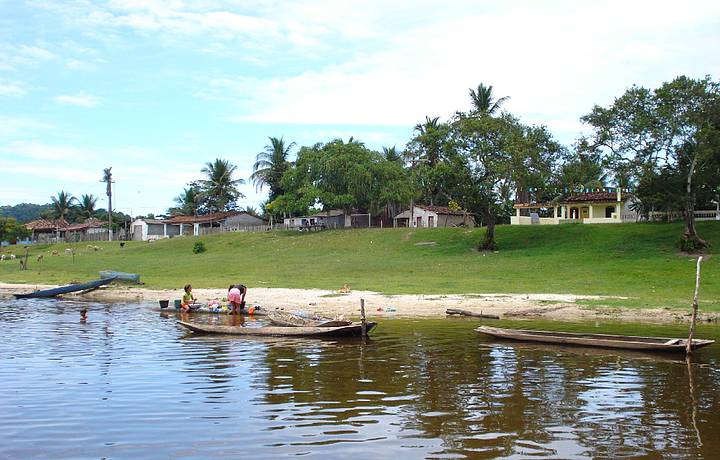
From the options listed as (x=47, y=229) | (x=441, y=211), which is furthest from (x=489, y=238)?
(x=47, y=229)

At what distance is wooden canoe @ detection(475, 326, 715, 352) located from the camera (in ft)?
62.7

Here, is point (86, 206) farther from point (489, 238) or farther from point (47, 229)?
point (489, 238)

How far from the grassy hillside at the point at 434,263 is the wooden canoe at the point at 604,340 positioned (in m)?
10.0

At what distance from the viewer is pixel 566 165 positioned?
55.1 m

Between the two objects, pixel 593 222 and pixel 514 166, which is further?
pixel 593 222

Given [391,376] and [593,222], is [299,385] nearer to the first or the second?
[391,376]

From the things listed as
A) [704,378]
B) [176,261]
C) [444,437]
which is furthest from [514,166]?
[444,437]

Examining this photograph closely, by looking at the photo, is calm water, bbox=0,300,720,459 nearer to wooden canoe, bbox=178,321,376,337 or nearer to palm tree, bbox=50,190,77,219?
wooden canoe, bbox=178,321,376,337

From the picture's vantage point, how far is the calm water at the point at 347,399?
35.1ft

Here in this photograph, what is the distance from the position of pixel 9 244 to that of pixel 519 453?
11636 cm

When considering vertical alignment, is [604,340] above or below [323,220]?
below

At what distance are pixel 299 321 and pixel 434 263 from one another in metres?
28.9

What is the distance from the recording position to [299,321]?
23797 millimetres

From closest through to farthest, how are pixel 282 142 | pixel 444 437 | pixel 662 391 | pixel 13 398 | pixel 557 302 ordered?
pixel 444 437 < pixel 13 398 < pixel 662 391 < pixel 557 302 < pixel 282 142
